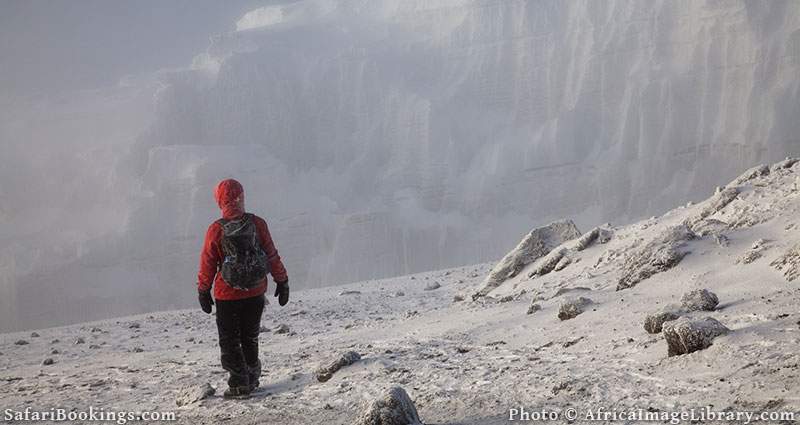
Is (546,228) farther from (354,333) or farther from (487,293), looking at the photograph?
(354,333)

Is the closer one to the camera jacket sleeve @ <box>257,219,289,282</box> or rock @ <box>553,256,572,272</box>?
jacket sleeve @ <box>257,219,289,282</box>

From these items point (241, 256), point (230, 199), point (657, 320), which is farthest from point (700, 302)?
point (230, 199)

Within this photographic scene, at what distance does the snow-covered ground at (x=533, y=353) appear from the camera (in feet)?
12.6

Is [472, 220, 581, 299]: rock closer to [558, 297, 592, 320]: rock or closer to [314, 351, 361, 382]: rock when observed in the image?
[558, 297, 592, 320]: rock

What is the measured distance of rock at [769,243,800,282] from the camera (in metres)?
5.84

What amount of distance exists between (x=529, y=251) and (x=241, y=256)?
8087 mm

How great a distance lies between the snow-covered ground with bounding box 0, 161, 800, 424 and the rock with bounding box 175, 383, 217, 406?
0.05 m

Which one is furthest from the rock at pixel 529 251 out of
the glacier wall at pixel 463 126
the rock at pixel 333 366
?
the glacier wall at pixel 463 126

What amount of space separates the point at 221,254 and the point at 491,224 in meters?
38.9

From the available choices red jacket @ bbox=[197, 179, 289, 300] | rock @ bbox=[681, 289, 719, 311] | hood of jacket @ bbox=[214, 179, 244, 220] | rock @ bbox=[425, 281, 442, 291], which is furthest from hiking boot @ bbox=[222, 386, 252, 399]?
rock @ bbox=[425, 281, 442, 291]

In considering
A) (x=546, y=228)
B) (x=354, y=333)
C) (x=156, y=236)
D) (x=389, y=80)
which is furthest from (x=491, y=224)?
(x=354, y=333)

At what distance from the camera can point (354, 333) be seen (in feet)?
27.9

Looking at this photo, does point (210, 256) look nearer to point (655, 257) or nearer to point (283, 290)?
point (283, 290)

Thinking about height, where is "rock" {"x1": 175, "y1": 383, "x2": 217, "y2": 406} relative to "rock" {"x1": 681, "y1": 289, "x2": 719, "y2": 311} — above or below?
below
